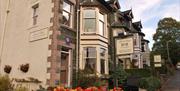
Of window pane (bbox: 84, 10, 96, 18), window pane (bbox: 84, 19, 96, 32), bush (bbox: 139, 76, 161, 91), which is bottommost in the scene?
bush (bbox: 139, 76, 161, 91)

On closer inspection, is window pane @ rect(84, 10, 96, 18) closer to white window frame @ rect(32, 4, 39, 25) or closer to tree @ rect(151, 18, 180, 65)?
white window frame @ rect(32, 4, 39, 25)

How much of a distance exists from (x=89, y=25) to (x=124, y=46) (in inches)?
208

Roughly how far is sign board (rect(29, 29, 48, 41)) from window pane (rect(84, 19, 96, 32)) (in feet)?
12.7

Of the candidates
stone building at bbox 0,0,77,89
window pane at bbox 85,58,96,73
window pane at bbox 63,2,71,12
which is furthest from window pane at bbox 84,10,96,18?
window pane at bbox 85,58,96,73

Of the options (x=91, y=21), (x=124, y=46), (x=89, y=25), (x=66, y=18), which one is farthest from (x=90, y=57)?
(x=124, y=46)

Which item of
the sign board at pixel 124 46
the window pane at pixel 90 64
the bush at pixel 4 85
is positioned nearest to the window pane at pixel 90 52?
the window pane at pixel 90 64

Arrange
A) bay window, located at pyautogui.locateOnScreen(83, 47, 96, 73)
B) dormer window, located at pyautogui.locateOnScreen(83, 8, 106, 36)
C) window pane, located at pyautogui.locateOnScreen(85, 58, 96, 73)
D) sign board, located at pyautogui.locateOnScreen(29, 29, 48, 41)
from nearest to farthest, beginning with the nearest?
sign board, located at pyautogui.locateOnScreen(29, 29, 48, 41), window pane, located at pyautogui.locateOnScreen(85, 58, 96, 73), bay window, located at pyautogui.locateOnScreen(83, 47, 96, 73), dormer window, located at pyautogui.locateOnScreen(83, 8, 106, 36)

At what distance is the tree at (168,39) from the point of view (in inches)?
1949

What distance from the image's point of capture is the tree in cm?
4950

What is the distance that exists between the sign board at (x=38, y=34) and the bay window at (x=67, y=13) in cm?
153

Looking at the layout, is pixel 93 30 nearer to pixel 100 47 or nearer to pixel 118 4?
pixel 100 47

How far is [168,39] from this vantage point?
50594 millimetres

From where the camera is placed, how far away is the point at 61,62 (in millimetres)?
13500

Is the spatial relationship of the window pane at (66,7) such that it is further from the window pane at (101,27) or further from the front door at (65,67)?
the window pane at (101,27)
